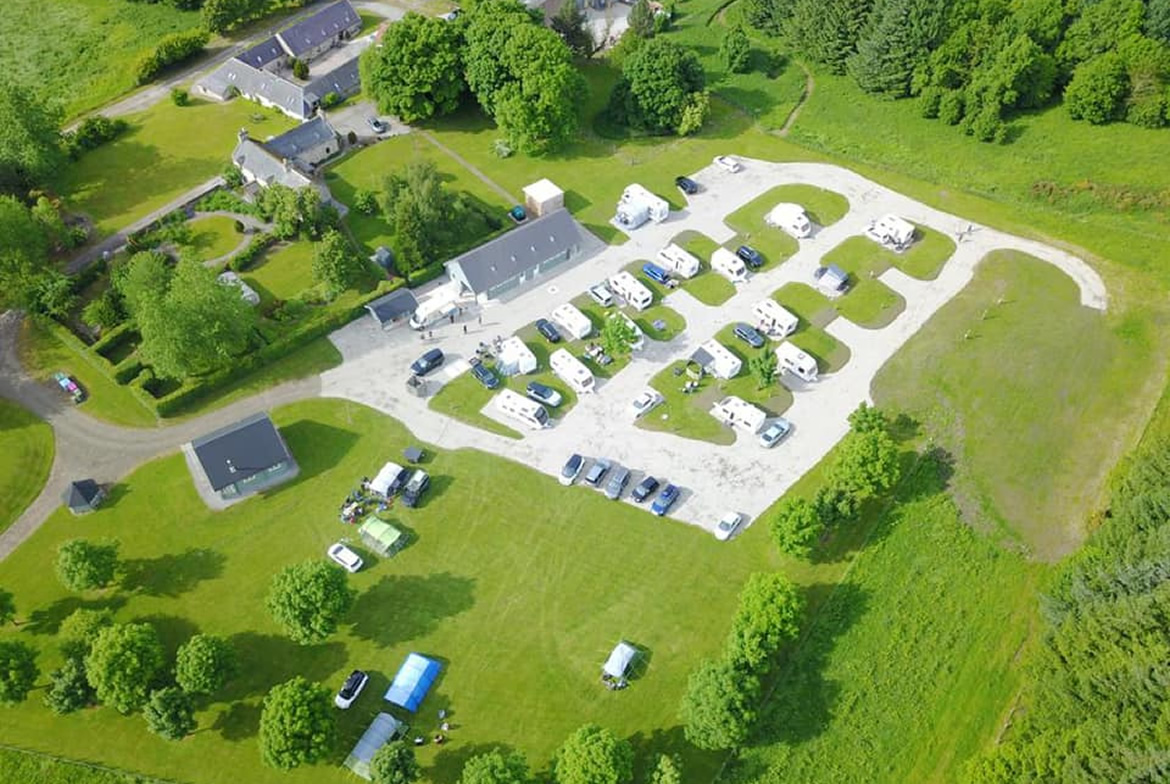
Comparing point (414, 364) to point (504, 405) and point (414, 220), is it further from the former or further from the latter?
point (414, 220)

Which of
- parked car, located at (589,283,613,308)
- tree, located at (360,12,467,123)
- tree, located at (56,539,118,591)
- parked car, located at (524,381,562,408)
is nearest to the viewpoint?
tree, located at (56,539,118,591)

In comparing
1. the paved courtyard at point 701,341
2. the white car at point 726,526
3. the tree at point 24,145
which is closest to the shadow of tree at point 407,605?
the paved courtyard at point 701,341

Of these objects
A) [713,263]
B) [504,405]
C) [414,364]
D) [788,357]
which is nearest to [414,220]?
[414,364]

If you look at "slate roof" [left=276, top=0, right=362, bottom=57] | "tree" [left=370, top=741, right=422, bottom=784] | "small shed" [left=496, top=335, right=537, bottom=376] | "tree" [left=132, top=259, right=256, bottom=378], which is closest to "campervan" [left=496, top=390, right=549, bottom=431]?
"small shed" [left=496, top=335, right=537, bottom=376]

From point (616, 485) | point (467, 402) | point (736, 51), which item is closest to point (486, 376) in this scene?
point (467, 402)

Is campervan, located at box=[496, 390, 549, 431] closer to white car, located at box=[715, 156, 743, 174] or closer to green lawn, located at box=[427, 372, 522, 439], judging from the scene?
green lawn, located at box=[427, 372, 522, 439]

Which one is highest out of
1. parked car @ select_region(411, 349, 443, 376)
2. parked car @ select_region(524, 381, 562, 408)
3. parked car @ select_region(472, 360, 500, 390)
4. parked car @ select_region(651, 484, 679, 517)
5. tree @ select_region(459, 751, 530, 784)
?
parked car @ select_region(411, 349, 443, 376)

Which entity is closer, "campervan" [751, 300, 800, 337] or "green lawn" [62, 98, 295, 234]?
"campervan" [751, 300, 800, 337]
